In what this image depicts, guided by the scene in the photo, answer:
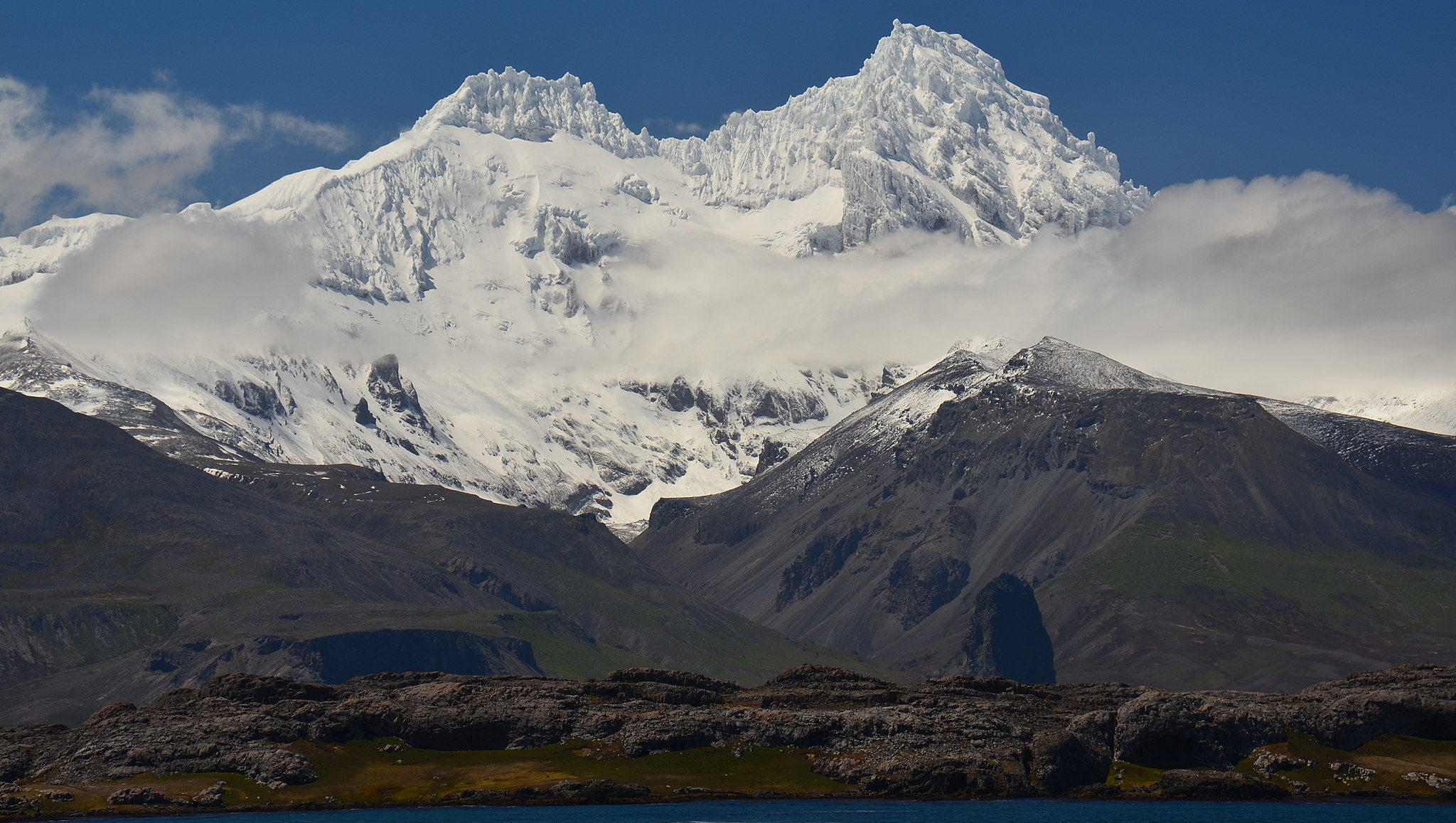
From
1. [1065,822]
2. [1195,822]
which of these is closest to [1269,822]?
[1195,822]

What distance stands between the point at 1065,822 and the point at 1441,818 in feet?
131

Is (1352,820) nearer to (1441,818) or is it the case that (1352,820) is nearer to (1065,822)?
(1441,818)

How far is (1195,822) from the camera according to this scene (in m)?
200

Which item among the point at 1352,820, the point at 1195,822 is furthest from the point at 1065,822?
the point at 1352,820

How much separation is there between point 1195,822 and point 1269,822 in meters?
7.56

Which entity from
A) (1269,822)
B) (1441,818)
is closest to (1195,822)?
(1269,822)

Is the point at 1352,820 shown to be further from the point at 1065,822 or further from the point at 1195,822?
the point at 1065,822

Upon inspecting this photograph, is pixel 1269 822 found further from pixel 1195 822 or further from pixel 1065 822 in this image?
pixel 1065 822

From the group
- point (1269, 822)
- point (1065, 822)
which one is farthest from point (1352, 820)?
point (1065, 822)

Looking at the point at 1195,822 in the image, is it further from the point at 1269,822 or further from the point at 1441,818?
the point at 1441,818

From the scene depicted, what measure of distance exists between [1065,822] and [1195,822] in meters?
13.8

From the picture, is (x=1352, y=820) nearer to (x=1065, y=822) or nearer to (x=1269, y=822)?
(x=1269, y=822)

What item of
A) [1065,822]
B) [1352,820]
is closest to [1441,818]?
[1352,820]

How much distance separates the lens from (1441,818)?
655ft
